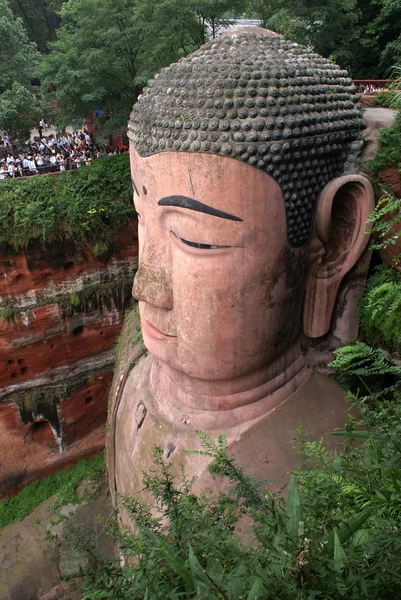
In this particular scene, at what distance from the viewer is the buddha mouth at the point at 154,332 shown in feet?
12.0

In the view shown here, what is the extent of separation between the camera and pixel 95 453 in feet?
34.9

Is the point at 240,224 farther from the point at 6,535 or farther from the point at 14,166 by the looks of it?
the point at 14,166

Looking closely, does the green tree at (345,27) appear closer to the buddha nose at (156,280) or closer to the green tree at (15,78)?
the green tree at (15,78)

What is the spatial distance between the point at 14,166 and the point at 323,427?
34.6 feet

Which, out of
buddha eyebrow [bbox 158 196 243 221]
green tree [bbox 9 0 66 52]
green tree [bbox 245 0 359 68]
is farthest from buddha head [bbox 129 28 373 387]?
green tree [bbox 9 0 66 52]

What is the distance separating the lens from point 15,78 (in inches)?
484

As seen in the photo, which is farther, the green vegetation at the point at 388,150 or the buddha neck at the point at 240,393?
the buddha neck at the point at 240,393

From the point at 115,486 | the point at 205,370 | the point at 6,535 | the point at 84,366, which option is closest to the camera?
the point at 205,370

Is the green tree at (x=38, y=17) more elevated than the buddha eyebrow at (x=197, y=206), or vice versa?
the green tree at (x=38, y=17)

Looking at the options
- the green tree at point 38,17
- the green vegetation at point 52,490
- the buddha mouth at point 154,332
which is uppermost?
the green tree at point 38,17

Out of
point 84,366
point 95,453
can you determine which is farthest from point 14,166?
point 95,453

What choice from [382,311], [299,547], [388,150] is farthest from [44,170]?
[299,547]

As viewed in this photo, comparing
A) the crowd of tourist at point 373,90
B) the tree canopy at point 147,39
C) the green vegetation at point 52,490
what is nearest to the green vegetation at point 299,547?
the crowd of tourist at point 373,90

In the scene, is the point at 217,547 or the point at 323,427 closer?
the point at 217,547
